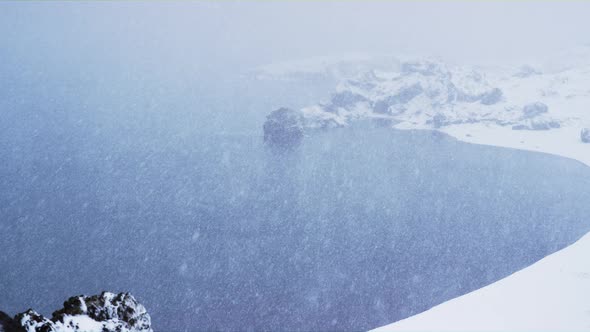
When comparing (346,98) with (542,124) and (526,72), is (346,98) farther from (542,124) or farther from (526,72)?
(526,72)

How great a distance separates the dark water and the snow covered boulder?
1278cm

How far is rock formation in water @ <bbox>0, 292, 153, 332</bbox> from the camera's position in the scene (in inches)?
396

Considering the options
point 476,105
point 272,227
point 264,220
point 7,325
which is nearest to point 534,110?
point 476,105

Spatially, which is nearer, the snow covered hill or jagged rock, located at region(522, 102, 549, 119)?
the snow covered hill

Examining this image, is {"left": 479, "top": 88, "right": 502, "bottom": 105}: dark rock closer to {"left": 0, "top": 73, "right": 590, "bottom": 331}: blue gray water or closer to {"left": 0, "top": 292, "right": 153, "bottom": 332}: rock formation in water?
{"left": 0, "top": 73, "right": 590, "bottom": 331}: blue gray water

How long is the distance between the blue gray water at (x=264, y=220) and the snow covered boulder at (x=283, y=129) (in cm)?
537

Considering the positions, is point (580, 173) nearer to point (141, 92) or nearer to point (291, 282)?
point (291, 282)

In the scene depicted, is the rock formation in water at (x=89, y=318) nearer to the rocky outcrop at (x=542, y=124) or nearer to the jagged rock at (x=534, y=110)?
the rocky outcrop at (x=542, y=124)

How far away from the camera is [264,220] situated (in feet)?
213

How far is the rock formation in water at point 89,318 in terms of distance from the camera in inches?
396

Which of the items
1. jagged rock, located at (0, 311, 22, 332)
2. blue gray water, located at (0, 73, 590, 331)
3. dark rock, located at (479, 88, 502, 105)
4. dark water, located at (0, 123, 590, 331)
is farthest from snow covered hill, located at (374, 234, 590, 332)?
dark rock, located at (479, 88, 502, 105)

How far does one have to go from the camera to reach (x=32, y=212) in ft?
206

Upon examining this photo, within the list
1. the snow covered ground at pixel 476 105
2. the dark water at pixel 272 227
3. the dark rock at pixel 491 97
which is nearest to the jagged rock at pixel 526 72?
the snow covered ground at pixel 476 105

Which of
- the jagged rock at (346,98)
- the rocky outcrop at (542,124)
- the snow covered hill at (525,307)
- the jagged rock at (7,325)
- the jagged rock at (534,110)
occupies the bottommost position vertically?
the rocky outcrop at (542,124)
